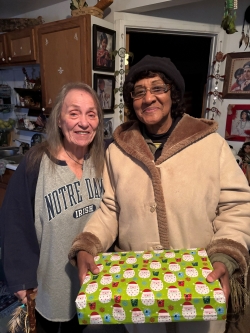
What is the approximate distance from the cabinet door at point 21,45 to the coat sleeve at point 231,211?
2089mm

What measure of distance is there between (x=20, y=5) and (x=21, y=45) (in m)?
0.49

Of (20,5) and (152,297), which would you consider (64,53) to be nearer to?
(20,5)

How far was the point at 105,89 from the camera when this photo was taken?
207 cm

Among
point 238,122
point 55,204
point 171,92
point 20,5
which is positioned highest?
point 20,5

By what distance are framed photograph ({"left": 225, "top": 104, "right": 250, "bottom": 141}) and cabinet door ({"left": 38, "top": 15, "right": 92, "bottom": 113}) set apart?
1.21 m

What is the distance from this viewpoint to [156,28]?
2.08m

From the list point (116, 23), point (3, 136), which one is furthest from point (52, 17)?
point (3, 136)

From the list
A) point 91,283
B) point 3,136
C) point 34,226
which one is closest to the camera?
point 91,283

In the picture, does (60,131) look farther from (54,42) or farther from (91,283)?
(54,42)

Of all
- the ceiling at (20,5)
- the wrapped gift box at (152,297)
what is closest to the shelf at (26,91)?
the ceiling at (20,5)

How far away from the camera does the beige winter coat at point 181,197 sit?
0.89 m

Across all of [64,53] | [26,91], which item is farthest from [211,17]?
[26,91]

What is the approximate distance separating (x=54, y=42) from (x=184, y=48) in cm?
194

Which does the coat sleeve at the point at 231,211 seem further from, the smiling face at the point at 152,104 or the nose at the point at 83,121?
the nose at the point at 83,121
